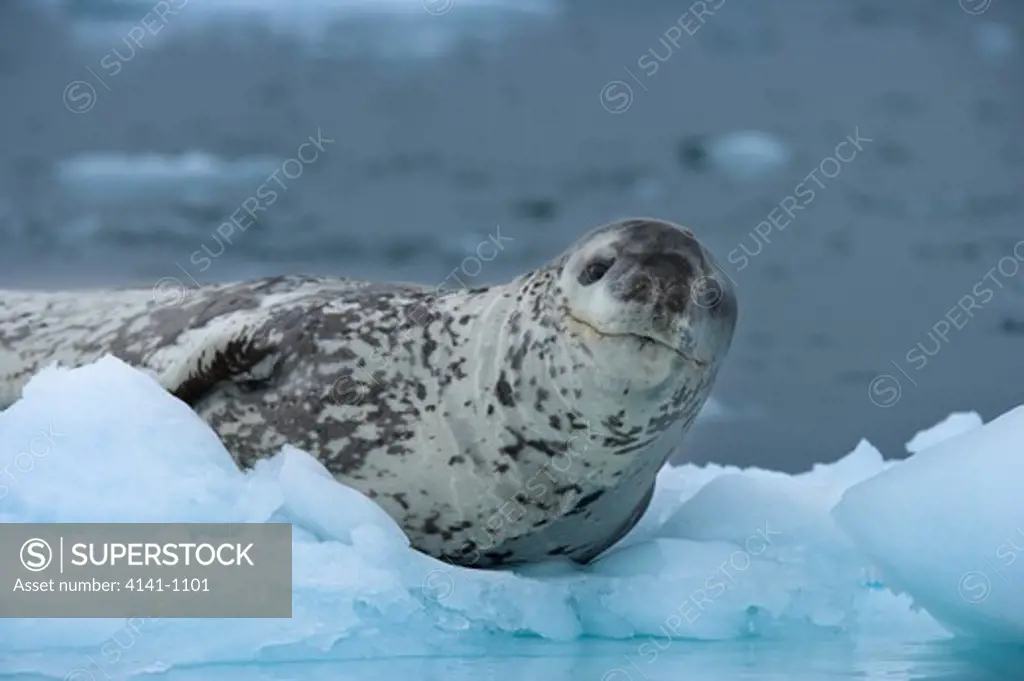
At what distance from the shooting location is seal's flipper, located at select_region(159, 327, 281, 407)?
3.91 m

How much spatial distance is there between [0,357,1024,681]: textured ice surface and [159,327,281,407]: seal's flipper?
21cm

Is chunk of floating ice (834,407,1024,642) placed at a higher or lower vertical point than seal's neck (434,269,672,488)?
lower

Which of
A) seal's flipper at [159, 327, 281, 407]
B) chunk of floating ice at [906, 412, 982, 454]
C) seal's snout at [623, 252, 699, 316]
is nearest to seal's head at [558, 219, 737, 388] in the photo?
seal's snout at [623, 252, 699, 316]

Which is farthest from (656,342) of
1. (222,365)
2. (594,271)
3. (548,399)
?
(222,365)

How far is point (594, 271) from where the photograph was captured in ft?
11.0

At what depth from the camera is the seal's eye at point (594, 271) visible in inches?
131

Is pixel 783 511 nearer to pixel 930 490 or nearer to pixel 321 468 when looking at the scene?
pixel 930 490

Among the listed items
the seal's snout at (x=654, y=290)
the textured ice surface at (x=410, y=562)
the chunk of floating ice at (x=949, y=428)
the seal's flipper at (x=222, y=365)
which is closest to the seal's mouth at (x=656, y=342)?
the seal's snout at (x=654, y=290)

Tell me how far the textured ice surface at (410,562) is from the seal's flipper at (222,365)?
8.1 inches

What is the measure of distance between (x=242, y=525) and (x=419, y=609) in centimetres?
43

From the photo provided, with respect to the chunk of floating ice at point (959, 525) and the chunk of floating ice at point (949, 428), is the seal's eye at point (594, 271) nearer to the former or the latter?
the chunk of floating ice at point (959, 525)

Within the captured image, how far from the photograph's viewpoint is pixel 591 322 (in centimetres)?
328

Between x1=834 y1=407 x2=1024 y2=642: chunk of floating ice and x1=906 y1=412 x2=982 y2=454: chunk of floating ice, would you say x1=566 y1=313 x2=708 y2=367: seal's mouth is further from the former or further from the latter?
x1=906 y1=412 x2=982 y2=454: chunk of floating ice

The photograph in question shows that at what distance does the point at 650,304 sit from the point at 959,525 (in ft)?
3.29
